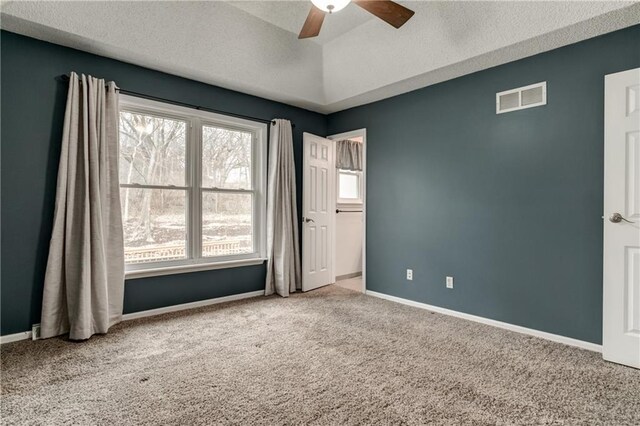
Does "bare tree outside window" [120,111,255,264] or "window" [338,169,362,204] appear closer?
"bare tree outside window" [120,111,255,264]

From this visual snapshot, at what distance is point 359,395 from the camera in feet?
6.59

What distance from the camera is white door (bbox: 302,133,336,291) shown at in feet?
15.0

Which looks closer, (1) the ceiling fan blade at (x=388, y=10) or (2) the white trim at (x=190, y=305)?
(1) the ceiling fan blade at (x=388, y=10)

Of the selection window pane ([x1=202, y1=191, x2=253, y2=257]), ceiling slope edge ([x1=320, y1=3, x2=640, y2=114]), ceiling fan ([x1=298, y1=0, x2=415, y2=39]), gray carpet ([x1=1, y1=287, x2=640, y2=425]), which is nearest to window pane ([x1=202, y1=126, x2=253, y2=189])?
window pane ([x1=202, y1=191, x2=253, y2=257])

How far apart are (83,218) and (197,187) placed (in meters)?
1.16

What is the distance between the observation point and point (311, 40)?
13.2 ft

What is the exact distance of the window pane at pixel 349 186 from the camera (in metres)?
5.70

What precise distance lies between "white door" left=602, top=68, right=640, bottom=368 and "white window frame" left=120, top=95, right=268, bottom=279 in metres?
3.40

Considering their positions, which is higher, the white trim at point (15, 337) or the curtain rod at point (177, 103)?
the curtain rod at point (177, 103)

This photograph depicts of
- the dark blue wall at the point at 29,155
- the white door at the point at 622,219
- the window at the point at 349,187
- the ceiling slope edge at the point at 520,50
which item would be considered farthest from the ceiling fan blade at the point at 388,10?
the window at the point at 349,187

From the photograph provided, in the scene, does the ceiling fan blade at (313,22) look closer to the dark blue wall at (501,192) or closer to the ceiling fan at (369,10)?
the ceiling fan at (369,10)

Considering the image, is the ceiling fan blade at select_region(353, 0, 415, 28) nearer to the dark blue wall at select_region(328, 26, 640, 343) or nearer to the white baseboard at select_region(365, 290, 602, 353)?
the dark blue wall at select_region(328, 26, 640, 343)

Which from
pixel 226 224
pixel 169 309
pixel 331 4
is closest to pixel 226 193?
pixel 226 224

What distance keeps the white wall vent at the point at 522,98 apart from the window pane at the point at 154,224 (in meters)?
3.39
